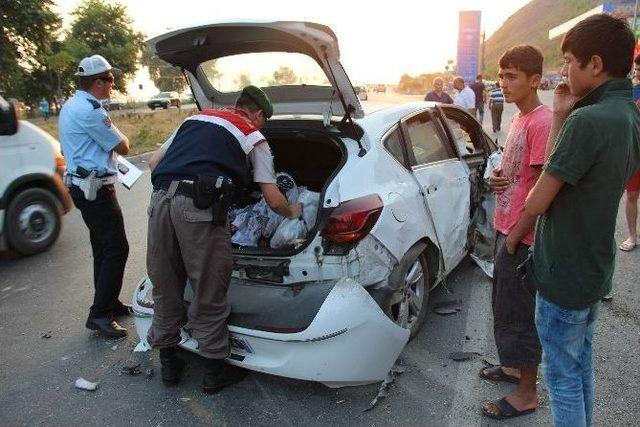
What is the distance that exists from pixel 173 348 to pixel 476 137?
332 centimetres

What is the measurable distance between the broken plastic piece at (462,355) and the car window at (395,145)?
130 centimetres

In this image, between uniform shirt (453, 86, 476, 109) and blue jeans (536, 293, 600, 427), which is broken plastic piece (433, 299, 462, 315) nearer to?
blue jeans (536, 293, 600, 427)

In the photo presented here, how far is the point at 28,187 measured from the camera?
546 cm

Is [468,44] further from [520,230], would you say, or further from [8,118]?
[520,230]

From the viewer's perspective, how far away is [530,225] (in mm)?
2145

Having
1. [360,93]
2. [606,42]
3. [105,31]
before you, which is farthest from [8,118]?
[105,31]

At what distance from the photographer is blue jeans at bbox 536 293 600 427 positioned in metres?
1.89

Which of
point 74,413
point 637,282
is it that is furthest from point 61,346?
point 637,282

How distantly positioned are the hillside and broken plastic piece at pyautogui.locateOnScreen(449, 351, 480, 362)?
90.3 meters

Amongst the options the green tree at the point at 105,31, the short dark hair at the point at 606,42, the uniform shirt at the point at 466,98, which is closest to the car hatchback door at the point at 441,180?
the short dark hair at the point at 606,42

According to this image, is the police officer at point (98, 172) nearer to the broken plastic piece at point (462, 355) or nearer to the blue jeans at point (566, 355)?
the broken plastic piece at point (462, 355)

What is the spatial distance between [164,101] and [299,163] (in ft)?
152

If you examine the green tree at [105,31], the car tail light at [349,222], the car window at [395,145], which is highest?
the green tree at [105,31]

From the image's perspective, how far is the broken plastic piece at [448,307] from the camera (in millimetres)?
3615
